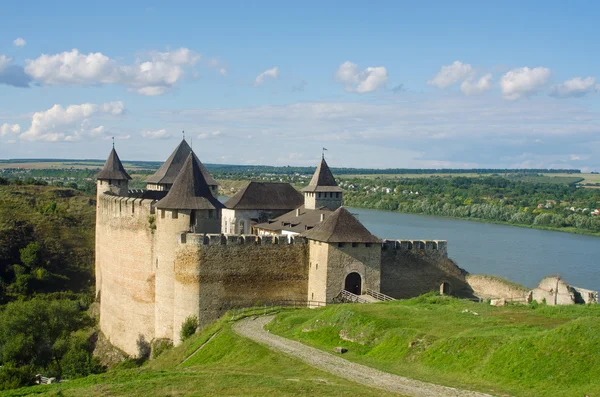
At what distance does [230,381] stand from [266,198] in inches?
611

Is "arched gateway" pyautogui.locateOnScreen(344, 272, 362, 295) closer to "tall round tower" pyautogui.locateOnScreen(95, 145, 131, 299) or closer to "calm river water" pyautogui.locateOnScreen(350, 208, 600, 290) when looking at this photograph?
"tall round tower" pyautogui.locateOnScreen(95, 145, 131, 299)

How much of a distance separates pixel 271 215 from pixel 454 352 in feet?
49.9

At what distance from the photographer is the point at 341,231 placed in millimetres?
18781

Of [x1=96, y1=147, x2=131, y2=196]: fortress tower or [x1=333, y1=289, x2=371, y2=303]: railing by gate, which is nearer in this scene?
[x1=333, y1=289, x2=371, y2=303]: railing by gate

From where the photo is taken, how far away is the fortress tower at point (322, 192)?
2583cm

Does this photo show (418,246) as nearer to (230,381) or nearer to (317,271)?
(317,271)

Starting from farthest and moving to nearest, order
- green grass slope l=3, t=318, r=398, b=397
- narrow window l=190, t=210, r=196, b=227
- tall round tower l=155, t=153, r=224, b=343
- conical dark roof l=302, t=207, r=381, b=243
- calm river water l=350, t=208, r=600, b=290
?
calm river water l=350, t=208, r=600, b=290 → narrow window l=190, t=210, r=196, b=227 → tall round tower l=155, t=153, r=224, b=343 → conical dark roof l=302, t=207, r=381, b=243 → green grass slope l=3, t=318, r=398, b=397

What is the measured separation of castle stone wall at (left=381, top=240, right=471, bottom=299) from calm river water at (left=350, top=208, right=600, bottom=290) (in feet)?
36.7

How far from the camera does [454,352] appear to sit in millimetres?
11578

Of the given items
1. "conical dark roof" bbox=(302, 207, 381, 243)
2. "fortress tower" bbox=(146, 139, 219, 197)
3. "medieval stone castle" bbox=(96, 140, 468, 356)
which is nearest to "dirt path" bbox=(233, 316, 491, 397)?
"medieval stone castle" bbox=(96, 140, 468, 356)

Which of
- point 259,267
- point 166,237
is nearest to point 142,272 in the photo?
point 166,237

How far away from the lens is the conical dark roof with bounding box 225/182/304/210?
25875mm

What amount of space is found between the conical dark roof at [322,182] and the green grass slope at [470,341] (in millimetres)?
9185

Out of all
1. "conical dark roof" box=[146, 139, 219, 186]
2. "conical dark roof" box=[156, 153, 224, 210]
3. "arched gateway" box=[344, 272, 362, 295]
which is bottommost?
"arched gateway" box=[344, 272, 362, 295]
